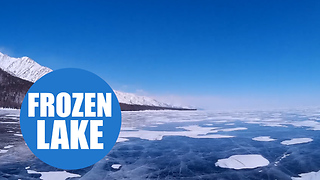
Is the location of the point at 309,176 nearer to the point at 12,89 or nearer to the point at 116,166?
the point at 116,166

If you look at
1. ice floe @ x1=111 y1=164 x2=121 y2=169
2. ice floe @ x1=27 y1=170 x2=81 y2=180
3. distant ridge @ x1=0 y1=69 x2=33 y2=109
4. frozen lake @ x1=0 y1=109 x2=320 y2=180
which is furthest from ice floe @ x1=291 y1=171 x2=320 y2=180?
distant ridge @ x1=0 y1=69 x2=33 y2=109

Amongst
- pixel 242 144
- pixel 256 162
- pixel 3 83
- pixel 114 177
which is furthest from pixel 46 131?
pixel 3 83

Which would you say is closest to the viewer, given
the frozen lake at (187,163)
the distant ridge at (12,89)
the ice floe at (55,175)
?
the ice floe at (55,175)

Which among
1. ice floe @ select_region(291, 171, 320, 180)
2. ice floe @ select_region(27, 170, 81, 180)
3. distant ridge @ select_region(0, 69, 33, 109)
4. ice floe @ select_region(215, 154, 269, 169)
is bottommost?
ice floe @ select_region(291, 171, 320, 180)

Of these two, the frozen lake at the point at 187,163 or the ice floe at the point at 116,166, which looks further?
the ice floe at the point at 116,166

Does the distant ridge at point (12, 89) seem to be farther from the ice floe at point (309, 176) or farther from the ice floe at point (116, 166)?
the ice floe at point (309, 176)

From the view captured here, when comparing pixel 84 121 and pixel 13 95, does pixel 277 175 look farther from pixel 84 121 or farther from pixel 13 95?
pixel 13 95

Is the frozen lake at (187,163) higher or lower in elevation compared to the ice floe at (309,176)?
higher

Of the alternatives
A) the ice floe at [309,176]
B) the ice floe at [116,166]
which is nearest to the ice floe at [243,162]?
the ice floe at [309,176]

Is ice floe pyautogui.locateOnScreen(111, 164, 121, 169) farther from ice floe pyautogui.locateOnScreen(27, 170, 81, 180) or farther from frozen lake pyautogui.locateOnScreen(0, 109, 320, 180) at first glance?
ice floe pyautogui.locateOnScreen(27, 170, 81, 180)
